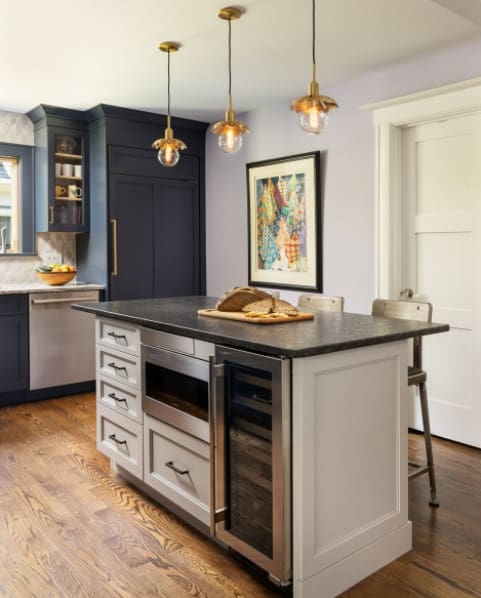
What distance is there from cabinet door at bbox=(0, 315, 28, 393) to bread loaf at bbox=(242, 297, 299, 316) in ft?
8.55

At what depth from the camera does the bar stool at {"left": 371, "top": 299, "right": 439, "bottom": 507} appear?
263cm

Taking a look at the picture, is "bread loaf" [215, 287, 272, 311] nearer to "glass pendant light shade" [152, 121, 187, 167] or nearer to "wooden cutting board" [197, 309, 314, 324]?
"wooden cutting board" [197, 309, 314, 324]

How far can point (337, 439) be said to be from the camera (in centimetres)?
198

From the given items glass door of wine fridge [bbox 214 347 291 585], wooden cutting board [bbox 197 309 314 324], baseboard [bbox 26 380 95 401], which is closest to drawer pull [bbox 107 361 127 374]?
wooden cutting board [bbox 197 309 314 324]

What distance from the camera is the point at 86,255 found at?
5.30m

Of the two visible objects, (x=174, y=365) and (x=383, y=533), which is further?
(x=174, y=365)

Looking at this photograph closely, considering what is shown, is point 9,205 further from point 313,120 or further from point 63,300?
point 313,120

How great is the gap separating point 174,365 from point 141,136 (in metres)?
3.20

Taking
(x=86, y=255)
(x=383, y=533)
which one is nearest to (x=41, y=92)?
(x=86, y=255)

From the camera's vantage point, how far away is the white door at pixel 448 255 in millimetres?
3486

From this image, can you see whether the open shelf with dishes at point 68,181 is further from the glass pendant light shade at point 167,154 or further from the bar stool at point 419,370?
the bar stool at point 419,370

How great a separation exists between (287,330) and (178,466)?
2.63 ft

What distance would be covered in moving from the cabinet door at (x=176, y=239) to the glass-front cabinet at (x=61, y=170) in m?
0.68

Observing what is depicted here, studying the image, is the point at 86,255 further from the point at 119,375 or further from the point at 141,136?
the point at 119,375
